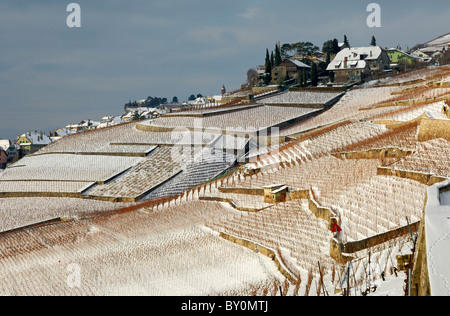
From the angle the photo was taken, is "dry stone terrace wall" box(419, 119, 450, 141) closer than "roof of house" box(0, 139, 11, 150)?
Yes

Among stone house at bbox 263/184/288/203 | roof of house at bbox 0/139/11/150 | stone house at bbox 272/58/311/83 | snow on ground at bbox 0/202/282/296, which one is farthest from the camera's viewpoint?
roof of house at bbox 0/139/11/150

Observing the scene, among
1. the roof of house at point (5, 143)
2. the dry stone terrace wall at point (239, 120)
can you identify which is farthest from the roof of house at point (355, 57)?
the roof of house at point (5, 143)

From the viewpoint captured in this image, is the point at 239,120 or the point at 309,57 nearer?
the point at 239,120

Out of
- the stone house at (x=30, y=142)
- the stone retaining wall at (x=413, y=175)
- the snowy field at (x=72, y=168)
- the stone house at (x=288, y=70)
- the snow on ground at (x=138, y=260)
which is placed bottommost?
the snow on ground at (x=138, y=260)

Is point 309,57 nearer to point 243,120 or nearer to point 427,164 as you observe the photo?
point 243,120

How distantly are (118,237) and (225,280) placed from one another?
28.2ft

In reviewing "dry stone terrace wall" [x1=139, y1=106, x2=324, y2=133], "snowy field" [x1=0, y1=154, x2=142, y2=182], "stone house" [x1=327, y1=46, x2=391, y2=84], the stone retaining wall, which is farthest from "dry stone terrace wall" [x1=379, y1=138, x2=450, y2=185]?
"stone house" [x1=327, y1=46, x2=391, y2=84]

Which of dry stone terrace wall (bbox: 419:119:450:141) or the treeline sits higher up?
the treeline

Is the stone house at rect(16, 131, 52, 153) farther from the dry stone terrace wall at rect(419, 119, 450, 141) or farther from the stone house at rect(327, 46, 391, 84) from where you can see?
the dry stone terrace wall at rect(419, 119, 450, 141)

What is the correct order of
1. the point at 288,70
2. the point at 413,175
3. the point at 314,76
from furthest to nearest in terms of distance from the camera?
the point at 288,70 < the point at 314,76 < the point at 413,175

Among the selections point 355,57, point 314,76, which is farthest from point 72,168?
point 355,57

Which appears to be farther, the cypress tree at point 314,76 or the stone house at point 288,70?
the stone house at point 288,70

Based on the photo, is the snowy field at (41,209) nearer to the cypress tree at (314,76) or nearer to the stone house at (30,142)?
the cypress tree at (314,76)
